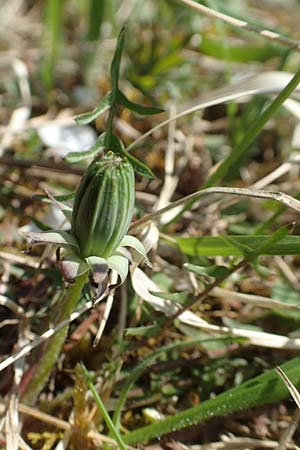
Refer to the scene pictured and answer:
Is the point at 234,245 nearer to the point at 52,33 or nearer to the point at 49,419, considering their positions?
the point at 49,419

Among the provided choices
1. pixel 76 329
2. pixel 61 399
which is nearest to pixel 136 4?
pixel 76 329

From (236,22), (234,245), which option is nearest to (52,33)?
(236,22)

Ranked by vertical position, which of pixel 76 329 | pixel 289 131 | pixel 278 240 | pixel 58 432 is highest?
pixel 278 240

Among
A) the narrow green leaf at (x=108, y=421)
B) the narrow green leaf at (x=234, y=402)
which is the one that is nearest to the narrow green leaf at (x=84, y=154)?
the narrow green leaf at (x=108, y=421)

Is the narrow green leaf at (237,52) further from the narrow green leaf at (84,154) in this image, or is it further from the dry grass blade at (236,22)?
the narrow green leaf at (84,154)

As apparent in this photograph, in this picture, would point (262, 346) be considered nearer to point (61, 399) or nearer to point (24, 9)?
point (61, 399)

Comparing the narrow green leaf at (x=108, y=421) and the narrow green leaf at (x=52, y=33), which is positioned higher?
the narrow green leaf at (x=52, y=33)

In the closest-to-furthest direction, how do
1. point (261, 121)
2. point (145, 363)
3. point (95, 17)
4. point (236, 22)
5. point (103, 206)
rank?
1. point (103, 206)
2. point (145, 363)
3. point (261, 121)
4. point (236, 22)
5. point (95, 17)
